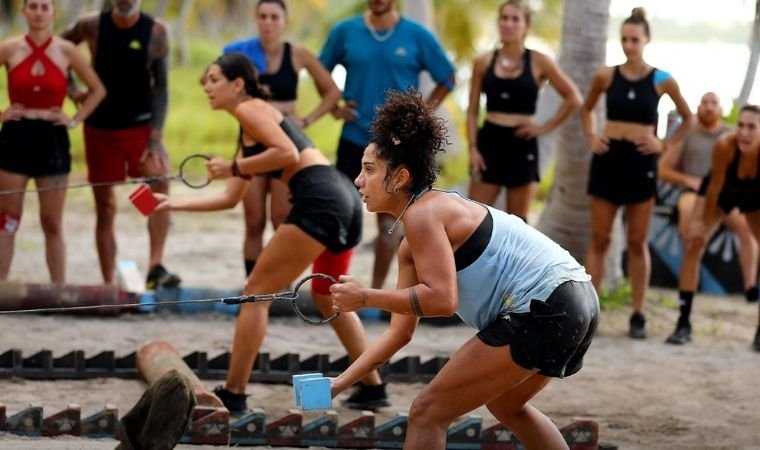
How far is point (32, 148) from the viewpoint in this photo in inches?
320

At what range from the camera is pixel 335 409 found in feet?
21.9

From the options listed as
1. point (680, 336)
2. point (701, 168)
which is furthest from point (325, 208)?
point (701, 168)

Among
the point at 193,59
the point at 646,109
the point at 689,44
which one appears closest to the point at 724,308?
the point at 646,109

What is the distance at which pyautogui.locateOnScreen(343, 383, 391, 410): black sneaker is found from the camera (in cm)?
668

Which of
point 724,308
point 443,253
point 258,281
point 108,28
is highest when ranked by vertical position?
point 108,28

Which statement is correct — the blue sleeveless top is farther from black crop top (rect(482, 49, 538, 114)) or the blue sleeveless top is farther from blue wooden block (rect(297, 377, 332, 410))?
black crop top (rect(482, 49, 538, 114))

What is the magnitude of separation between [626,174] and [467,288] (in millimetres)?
4251

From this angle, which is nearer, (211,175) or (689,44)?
(211,175)

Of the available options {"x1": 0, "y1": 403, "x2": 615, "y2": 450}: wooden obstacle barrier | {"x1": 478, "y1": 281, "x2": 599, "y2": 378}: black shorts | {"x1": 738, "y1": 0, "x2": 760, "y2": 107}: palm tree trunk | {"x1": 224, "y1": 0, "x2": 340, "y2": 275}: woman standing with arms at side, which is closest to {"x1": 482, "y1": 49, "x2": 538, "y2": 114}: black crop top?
{"x1": 224, "y1": 0, "x2": 340, "y2": 275}: woman standing with arms at side

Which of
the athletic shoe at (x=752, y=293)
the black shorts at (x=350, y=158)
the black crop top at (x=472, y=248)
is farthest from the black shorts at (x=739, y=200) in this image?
the black crop top at (x=472, y=248)

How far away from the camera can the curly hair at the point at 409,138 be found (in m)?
4.50

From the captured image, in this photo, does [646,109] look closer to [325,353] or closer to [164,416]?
[325,353]

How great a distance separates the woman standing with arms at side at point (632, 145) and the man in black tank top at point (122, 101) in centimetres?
293

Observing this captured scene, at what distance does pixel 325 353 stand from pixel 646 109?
2702 millimetres
